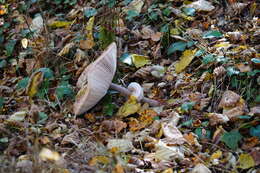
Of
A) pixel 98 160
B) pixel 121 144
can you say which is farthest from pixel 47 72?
pixel 98 160

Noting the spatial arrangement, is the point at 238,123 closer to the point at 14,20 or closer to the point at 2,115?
the point at 2,115

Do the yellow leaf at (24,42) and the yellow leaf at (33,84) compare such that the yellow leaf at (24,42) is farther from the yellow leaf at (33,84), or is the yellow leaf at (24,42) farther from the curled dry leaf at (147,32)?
the curled dry leaf at (147,32)

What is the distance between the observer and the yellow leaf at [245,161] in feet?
6.60

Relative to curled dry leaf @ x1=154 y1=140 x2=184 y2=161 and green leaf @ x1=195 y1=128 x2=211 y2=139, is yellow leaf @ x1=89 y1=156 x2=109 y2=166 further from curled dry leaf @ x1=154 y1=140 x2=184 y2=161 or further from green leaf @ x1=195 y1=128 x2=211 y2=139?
green leaf @ x1=195 y1=128 x2=211 y2=139

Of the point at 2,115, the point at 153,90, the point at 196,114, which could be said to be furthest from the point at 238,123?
the point at 2,115

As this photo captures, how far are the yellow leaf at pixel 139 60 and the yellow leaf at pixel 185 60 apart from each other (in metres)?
0.24

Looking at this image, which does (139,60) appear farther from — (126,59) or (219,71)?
(219,71)

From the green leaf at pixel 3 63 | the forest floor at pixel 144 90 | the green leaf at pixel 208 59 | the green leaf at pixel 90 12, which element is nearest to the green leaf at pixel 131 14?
the forest floor at pixel 144 90

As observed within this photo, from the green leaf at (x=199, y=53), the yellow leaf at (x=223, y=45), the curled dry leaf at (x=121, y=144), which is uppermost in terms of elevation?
the yellow leaf at (x=223, y=45)

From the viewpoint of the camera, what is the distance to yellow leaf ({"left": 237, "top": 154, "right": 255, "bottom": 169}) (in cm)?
201

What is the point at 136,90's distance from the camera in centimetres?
264

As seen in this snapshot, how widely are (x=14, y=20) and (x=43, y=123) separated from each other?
153 cm

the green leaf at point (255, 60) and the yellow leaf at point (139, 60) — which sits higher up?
the green leaf at point (255, 60)

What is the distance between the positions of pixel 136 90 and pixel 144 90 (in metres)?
0.18
